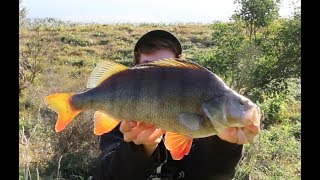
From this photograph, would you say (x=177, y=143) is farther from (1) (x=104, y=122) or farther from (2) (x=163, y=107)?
(1) (x=104, y=122)

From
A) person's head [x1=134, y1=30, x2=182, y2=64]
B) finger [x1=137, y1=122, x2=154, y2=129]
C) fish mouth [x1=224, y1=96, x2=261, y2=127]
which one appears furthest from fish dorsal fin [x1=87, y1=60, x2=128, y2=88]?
person's head [x1=134, y1=30, x2=182, y2=64]

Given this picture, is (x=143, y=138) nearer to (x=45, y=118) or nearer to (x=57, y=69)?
(x=45, y=118)

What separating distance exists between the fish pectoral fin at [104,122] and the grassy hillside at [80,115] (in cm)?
29

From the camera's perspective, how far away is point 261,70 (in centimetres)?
1259

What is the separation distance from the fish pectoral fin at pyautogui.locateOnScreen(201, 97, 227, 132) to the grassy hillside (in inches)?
23.1

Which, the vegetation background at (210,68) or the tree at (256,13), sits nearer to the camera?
the vegetation background at (210,68)

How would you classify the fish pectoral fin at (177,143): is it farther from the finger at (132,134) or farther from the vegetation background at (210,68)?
the vegetation background at (210,68)

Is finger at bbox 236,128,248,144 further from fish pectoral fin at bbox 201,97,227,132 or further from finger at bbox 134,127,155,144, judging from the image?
finger at bbox 134,127,155,144

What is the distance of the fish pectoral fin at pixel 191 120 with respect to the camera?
1.89 meters

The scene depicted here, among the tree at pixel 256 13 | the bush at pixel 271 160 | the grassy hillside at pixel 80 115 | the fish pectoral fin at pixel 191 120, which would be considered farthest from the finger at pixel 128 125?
the tree at pixel 256 13

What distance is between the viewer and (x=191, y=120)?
190 cm

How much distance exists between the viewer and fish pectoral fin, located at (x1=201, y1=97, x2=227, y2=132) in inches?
74.5
